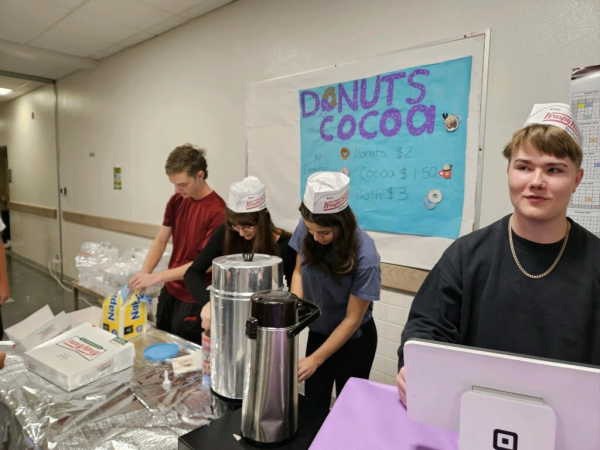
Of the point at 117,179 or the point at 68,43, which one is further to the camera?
the point at 117,179

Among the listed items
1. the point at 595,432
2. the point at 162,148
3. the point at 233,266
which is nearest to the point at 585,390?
the point at 595,432

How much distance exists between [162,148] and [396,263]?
2479 mm

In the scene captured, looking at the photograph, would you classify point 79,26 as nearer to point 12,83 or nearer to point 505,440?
point 12,83

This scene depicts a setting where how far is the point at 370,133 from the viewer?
2148mm

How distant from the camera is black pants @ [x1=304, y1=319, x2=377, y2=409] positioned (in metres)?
1.57

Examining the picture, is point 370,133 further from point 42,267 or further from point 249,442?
point 42,267

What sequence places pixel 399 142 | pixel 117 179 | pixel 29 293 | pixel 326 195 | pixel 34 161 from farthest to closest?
pixel 34 161 → pixel 29 293 → pixel 117 179 → pixel 399 142 → pixel 326 195

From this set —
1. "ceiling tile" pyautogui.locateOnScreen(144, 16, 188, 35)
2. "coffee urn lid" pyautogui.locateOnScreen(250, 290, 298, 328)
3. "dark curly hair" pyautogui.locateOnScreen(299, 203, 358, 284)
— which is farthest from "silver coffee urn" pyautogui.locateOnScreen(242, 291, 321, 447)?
"ceiling tile" pyautogui.locateOnScreen(144, 16, 188, 35)

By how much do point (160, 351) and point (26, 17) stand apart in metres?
3.25

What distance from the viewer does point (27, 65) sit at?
4.42 metres

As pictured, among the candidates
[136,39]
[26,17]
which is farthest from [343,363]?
[26,17]

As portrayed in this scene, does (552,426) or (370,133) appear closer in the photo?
(552,426)

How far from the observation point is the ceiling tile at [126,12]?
112 inches

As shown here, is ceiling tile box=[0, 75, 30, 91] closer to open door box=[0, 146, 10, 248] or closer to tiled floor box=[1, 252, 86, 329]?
open door box=[0, 146, 10, 248]
